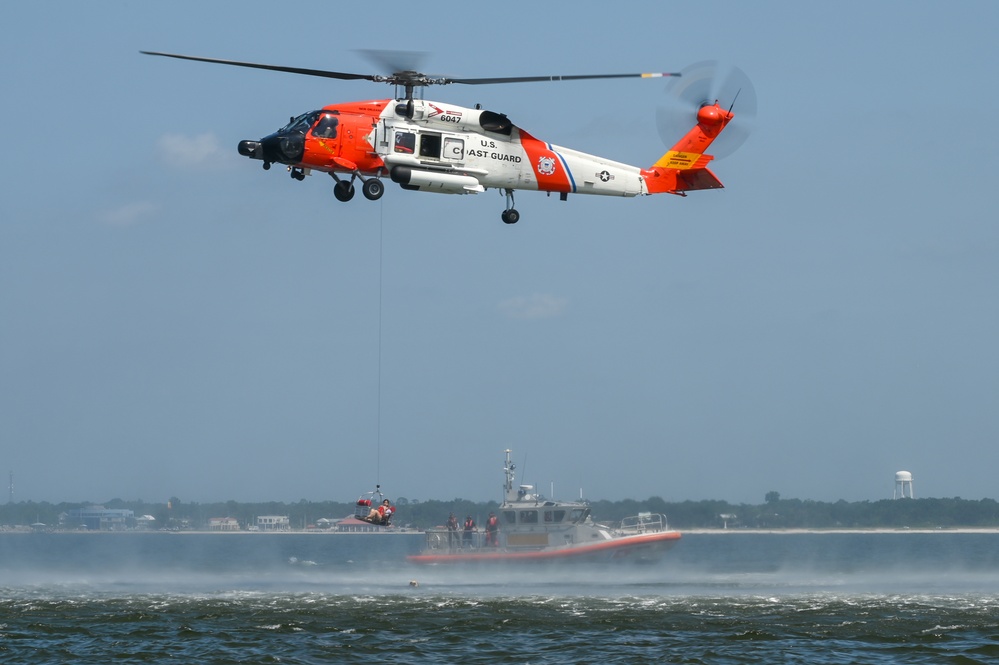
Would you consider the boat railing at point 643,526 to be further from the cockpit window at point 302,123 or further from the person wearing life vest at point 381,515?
the cockpit window at point 302,123

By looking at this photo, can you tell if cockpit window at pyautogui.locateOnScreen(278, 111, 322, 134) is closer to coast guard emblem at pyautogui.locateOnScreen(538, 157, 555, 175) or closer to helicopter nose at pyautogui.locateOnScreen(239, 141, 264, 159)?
helicopter nose at pyautogui.locateOnScreen(239, 141, 264, 159)

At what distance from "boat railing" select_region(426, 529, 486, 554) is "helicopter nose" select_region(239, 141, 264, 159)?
26432 mm

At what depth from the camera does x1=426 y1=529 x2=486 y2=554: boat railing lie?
4769 cm

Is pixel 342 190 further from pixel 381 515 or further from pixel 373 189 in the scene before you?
pixel 381 515

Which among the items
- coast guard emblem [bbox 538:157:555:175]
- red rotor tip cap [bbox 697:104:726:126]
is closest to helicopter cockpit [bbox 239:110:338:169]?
coast guard emblem [bbox 538:157:555:175]


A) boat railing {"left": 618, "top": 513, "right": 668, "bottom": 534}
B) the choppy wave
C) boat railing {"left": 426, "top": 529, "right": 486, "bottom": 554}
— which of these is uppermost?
boat railing {"left": 618, "top": 513, "right": 668, "bottom": 534}

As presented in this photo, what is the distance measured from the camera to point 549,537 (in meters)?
46.9

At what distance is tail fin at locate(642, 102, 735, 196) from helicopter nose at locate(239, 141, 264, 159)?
886cm

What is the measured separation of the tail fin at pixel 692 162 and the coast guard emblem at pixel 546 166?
8.56ft

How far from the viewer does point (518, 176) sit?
26156mm

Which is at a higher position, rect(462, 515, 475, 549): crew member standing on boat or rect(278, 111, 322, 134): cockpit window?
rect(278, 111, 322, 134): cockpit window

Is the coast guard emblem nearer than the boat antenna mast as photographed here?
Yes

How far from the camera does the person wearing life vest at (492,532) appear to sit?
47.4 meters

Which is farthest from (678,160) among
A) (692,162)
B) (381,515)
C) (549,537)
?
(549,537)
